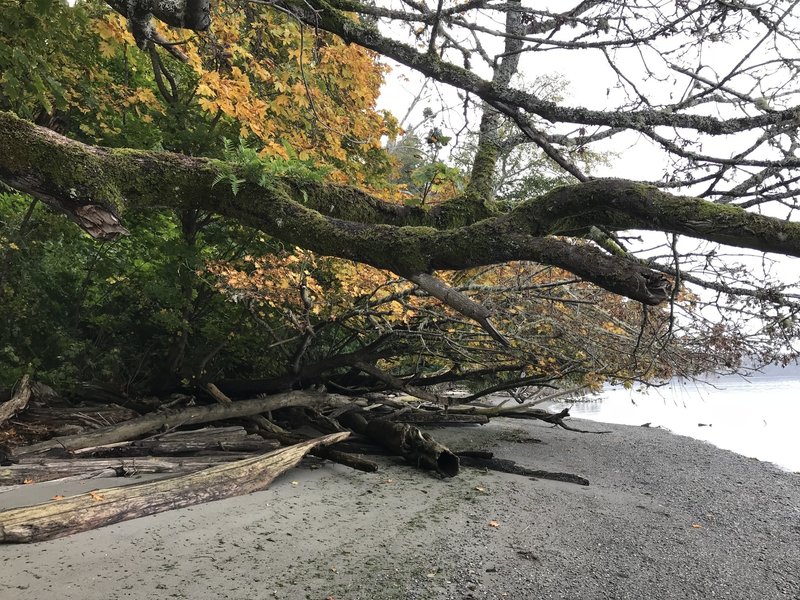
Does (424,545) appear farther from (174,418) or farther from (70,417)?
(70,417)

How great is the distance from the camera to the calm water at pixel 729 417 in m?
15.5

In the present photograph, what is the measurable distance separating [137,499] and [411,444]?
4.26 meters

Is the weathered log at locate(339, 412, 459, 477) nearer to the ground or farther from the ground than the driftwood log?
farther from the ground

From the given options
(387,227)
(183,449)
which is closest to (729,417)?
(183,449)

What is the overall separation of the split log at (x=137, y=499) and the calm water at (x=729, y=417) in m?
7.53

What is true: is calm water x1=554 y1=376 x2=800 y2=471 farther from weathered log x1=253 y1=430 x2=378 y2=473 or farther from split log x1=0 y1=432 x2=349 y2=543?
split log x1=0 y1=432 x2=349 y2=543

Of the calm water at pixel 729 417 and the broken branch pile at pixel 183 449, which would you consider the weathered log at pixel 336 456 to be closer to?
the broken branch pile at pixel 183 449

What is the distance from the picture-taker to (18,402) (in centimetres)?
757

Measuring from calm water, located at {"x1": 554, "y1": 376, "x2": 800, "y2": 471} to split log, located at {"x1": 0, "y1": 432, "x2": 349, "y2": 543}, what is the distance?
753 cm

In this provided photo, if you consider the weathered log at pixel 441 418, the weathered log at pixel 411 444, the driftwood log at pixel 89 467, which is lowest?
the driftwood log at pixel 89 467

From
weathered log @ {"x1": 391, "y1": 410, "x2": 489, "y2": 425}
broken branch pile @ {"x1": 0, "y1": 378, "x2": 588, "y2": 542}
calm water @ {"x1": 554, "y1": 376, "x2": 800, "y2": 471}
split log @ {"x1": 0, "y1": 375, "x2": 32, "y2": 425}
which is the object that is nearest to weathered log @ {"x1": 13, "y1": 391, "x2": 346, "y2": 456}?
broken branch pile @ {"x1": 0, "y1": 378, "x2": 588, "y2": 542}

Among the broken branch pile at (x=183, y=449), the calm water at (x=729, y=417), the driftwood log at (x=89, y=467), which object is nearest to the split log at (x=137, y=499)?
the broken branch pile at (x=183, y=449)

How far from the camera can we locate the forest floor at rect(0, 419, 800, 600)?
13.1ft

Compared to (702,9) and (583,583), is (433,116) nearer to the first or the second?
(702,9)
